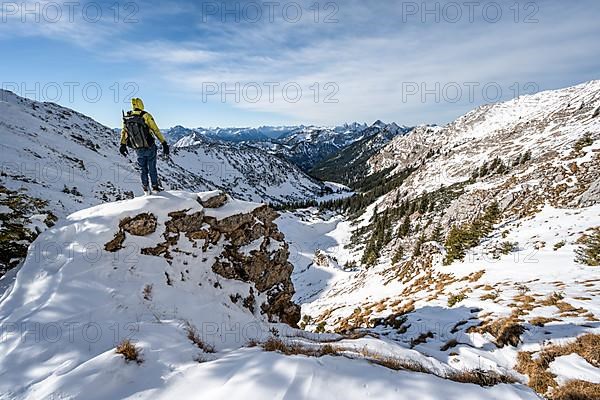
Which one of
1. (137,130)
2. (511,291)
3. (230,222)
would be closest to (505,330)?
(511,291)

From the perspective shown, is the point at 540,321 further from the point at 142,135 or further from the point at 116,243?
the point at 142,135

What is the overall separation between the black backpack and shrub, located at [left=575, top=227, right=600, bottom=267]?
21.9 meters

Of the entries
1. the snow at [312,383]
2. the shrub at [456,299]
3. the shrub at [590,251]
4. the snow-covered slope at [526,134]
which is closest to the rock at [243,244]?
the snow at [312,383]

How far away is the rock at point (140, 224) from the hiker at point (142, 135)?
1.77 metres

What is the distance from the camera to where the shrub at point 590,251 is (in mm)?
15531

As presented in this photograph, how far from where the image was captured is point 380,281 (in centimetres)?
3119

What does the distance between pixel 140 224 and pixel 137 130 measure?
327 cm

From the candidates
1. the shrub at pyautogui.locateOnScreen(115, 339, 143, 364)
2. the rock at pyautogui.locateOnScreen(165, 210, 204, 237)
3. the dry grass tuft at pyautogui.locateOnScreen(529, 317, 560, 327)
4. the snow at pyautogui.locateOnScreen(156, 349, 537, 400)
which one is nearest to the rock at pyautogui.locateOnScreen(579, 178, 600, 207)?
the dry grass tuft at pyautogui.locateOnScreen(529, 317, 560, 327)

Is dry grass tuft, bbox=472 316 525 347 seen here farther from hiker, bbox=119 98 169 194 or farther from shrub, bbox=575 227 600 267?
hiker, bbox=119 98 169 194

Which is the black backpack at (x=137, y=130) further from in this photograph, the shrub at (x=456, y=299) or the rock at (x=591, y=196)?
the rock at (x=591, y=196)

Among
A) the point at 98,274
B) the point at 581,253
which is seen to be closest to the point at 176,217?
the point at 98,274

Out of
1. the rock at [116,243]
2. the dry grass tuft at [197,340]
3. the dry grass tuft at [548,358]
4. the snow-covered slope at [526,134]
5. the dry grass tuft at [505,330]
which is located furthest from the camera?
the snow-covered slope at [526,134]

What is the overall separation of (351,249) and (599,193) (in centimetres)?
6522

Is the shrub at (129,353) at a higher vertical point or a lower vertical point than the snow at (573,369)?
higher
